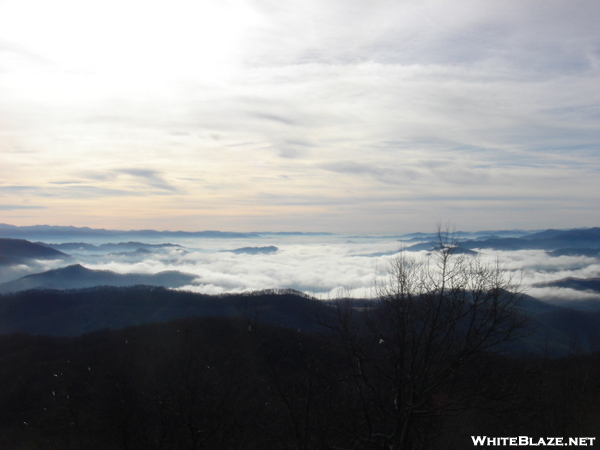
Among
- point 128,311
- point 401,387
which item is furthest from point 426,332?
point 128,311

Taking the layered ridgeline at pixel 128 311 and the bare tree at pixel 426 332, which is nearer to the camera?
the bare tree at pixel 426 332

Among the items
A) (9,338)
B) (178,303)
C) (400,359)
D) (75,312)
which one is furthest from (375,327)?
(75,312)

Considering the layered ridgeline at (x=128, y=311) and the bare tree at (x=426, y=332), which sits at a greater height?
the bare tree at (x=426, y=332)

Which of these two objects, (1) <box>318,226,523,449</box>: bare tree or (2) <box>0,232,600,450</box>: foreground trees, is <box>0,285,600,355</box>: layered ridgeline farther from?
(1) <box>318,226,523,449</box>: bare tree

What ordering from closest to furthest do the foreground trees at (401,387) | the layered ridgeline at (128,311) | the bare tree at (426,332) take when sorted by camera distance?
the bare tree at (426,332) → the foreground trees at (401,387) → the layered ridgeline at (128,311)

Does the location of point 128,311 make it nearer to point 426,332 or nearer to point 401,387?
point 426,332

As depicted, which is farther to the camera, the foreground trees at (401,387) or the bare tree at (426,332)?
the foreground trees at (401,387)

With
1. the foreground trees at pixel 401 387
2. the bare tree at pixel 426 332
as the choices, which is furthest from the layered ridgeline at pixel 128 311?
the bare tree at pixel 426 332

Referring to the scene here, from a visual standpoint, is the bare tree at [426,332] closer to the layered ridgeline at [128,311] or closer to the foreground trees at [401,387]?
the foreground trees at [401,387]

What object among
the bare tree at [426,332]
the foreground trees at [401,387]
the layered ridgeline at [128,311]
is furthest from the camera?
the layered ridgeline at [128,311]

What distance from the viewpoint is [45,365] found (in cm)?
6531

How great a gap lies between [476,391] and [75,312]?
199118 millimetres

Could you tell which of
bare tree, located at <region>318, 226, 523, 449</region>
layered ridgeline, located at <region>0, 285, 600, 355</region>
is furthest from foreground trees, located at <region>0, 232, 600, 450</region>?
layered ridgeline, located at <region>0, 285, 600, 355</region>

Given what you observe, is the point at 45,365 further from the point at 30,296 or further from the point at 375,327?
the point at 30,296
